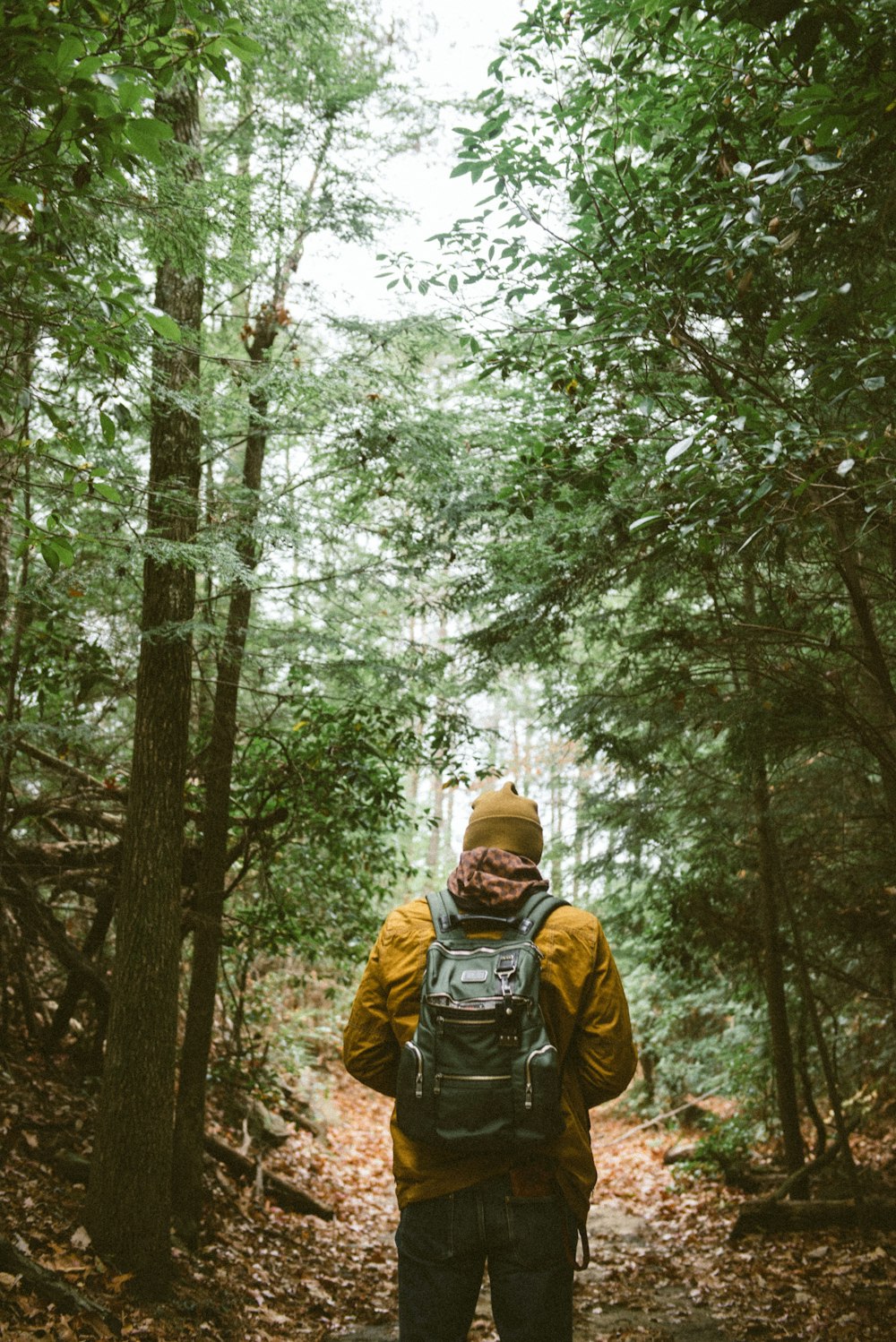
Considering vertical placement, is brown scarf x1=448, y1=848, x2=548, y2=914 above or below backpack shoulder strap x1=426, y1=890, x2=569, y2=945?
above

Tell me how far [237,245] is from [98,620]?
4.00m

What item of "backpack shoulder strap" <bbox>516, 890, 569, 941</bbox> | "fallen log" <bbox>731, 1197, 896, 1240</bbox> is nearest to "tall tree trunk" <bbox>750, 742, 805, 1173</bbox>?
"fallen log" <bbox>731, 1197, 896, 1240</bbox>

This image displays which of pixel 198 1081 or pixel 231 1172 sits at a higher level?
pixel 198 1081

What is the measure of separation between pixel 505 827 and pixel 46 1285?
148 inches

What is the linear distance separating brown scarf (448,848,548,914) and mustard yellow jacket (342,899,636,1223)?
13 cm

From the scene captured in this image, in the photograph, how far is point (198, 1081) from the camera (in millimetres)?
8125

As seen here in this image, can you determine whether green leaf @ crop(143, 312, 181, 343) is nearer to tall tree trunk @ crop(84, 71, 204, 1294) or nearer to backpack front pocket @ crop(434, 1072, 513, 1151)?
tall tree trunk @ crop(84, 71, 204, 1294)

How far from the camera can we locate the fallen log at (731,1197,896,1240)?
7738 millimetres

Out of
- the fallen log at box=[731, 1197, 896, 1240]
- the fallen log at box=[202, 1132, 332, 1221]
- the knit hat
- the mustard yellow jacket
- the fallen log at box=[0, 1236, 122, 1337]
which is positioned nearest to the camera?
the mustard yellow jacket

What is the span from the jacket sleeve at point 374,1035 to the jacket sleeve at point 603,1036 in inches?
24.3

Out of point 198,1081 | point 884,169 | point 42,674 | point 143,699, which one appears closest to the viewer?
point 884,169

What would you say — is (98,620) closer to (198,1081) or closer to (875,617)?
(198,1081)

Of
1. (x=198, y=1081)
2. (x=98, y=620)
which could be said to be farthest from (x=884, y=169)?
(x=198, y=1081)

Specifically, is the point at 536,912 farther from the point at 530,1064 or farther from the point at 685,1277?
the point at 685,1277
